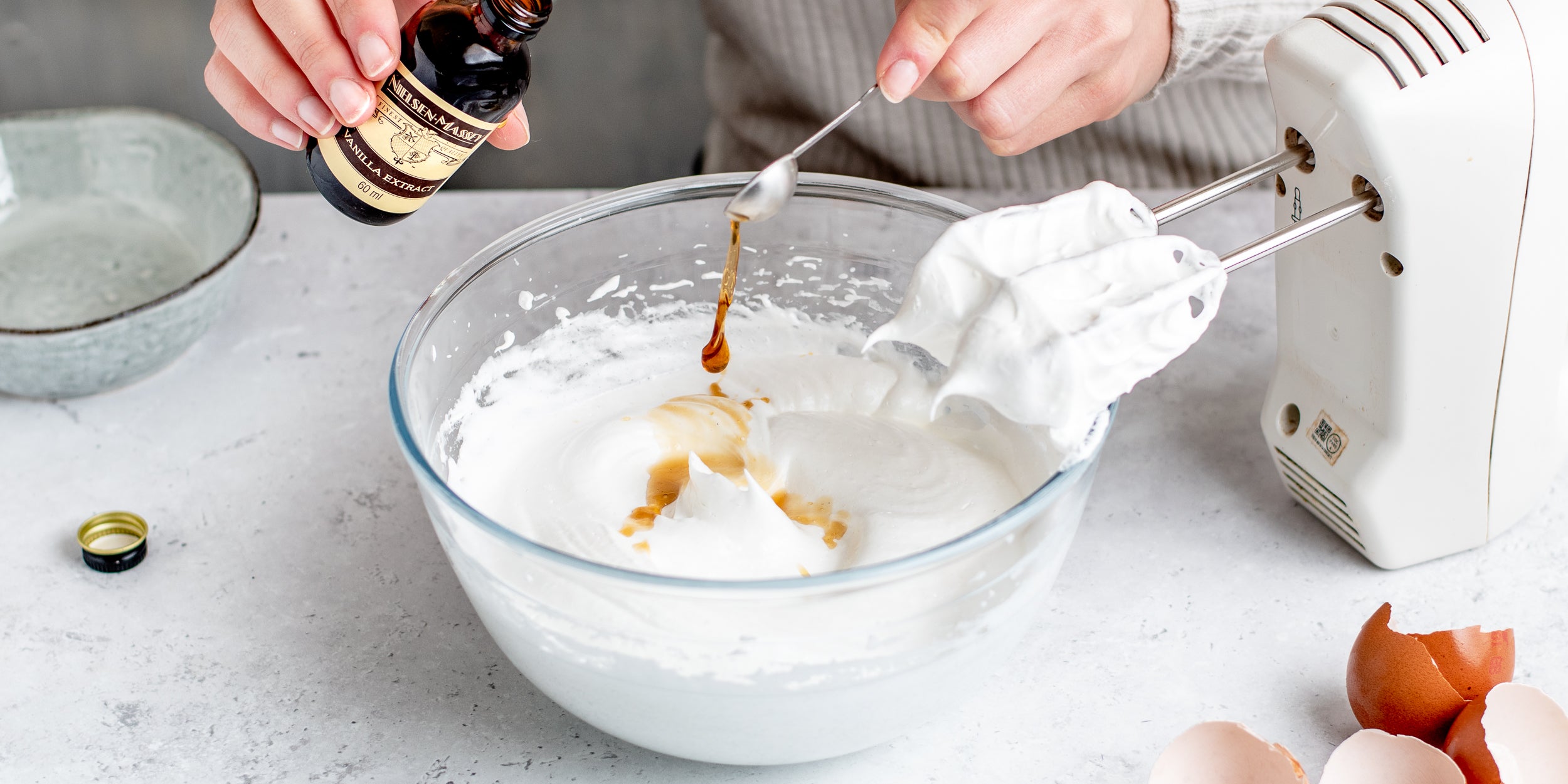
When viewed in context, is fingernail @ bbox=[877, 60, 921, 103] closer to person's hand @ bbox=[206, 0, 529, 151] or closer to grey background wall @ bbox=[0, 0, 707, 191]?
person's hand @ bbox=[206, 0, 529, 151]

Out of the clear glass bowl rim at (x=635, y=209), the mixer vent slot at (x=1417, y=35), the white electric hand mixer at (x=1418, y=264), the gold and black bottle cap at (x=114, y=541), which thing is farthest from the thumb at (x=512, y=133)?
the mixer vent slot at (x=1417, y=35)

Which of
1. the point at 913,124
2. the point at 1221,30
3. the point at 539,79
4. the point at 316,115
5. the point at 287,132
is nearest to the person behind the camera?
the point at 316,115

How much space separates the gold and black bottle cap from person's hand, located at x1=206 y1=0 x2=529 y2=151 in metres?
0.39

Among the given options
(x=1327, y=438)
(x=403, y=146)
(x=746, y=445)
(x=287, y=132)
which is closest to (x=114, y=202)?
(x=287, y=132)

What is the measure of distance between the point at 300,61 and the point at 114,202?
2.26ft

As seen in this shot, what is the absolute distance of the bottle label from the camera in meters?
0.94

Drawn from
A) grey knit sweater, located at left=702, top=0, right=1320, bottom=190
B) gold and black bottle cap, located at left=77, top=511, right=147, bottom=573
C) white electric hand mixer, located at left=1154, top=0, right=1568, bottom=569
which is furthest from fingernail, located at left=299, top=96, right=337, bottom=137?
grey knit sweater, located at left=702, top=0, right=1320, bottom=190

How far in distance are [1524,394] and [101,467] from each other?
137cm

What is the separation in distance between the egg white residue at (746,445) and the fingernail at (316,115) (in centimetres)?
25

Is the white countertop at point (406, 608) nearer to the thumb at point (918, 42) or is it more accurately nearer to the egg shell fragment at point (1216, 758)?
the egg shell fragment at point (1216, 758)

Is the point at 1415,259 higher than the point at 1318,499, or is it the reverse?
the point at 1415,259

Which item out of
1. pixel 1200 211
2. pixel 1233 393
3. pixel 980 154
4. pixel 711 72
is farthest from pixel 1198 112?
pixel 711 72

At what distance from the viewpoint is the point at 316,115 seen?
3.31 feet

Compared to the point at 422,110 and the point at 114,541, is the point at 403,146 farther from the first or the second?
the point at 114,541
